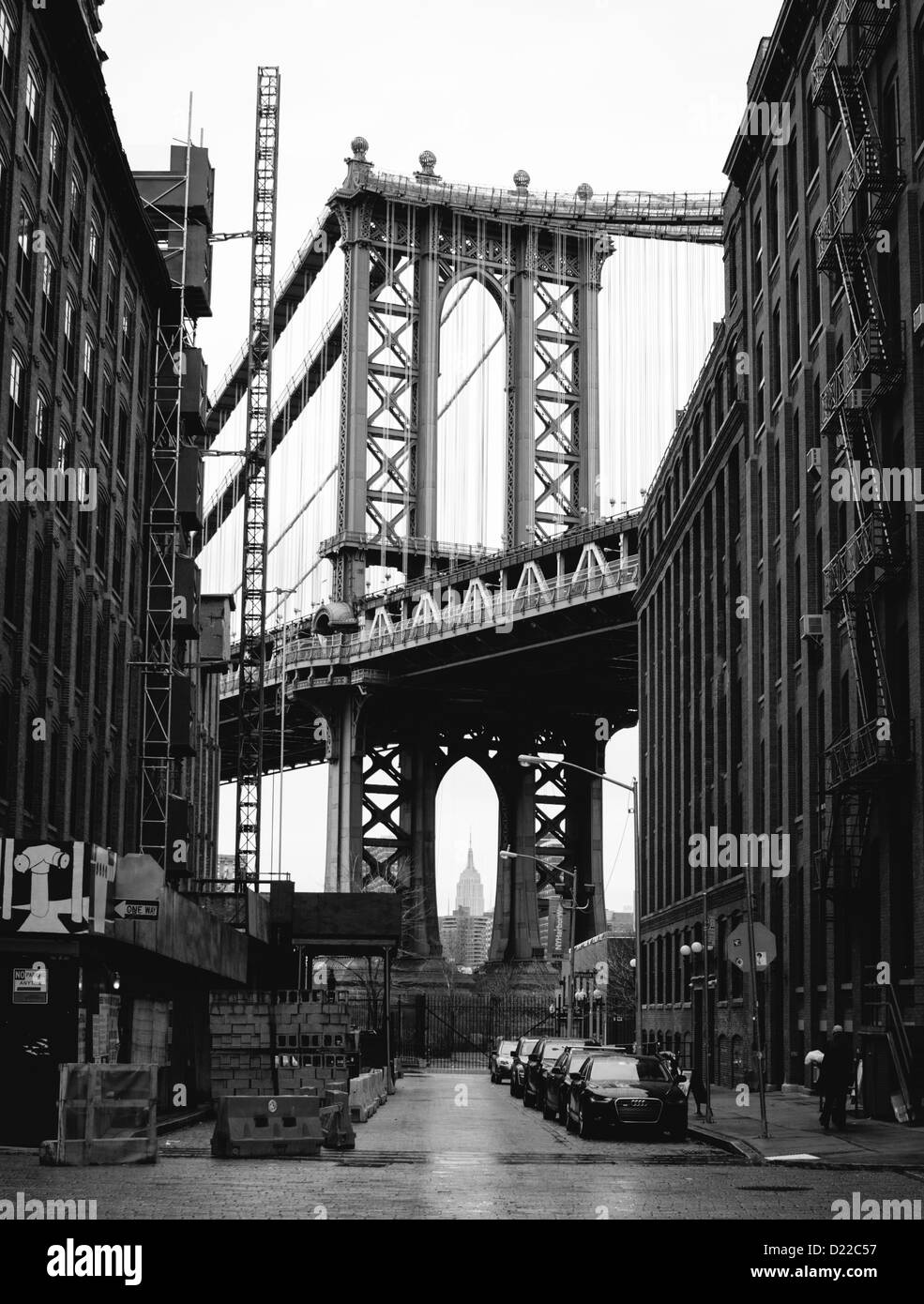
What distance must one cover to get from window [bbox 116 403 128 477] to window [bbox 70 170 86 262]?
7724 mm

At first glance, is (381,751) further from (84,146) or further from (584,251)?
(84,146)

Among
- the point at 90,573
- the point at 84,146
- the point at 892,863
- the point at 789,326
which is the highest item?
the point at 84,146

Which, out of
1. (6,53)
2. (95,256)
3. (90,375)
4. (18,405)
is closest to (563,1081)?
(18,405)

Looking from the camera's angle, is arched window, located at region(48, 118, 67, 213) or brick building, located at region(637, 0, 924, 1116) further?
arched window, located at region(48, 118, 67, 213)

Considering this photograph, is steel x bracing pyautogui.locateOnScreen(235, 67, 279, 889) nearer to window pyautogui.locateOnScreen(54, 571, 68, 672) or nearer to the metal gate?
the metal gate


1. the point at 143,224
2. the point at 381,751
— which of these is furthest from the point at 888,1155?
the point at 381,751

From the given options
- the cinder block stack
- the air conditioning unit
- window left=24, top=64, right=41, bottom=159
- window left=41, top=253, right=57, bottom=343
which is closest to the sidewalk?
the cinder block stack

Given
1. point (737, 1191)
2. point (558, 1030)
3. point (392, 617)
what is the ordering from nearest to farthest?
1. point (737, 1191)
2. point (558, 1030)
3. point (392, 617)

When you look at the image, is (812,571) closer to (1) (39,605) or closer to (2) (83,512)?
(1) (39,605)

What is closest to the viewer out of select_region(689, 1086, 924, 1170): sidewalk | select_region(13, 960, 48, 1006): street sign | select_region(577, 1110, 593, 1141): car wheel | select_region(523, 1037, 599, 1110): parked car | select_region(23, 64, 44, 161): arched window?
select_region(689, 1086, 924, 1170): sidewalk

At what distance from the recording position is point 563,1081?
3272 cm

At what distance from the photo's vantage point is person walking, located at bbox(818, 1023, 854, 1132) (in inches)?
1097

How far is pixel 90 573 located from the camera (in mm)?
47469
